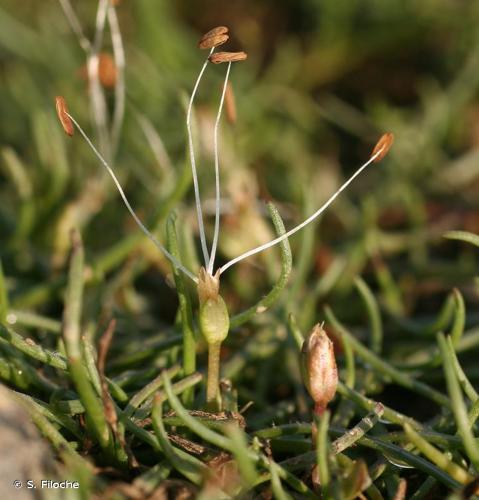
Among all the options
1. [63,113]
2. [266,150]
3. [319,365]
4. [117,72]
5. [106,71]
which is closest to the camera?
[319,365]

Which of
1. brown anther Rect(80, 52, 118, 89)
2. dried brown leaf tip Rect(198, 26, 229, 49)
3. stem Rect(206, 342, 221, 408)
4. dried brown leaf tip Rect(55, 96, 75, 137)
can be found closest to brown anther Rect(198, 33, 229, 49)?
dried brown leaf tip Rect(198, 26, 229, 49)

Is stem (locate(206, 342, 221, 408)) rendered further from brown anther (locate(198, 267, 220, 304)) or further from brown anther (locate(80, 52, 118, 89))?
brown anther (locate(80, 52, 118, 89))

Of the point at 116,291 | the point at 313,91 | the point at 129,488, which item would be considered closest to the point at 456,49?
the point at 313,91

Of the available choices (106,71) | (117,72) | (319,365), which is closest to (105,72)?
(106,71)

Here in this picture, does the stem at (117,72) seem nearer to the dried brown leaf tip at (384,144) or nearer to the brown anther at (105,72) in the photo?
the brown anther at (105,72)

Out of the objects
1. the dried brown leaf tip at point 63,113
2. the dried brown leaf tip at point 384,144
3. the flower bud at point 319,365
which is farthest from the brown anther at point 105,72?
the flower bud at point 319,365

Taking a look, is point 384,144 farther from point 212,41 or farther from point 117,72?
point 117,72
